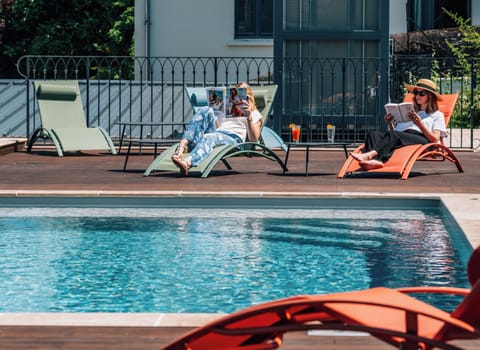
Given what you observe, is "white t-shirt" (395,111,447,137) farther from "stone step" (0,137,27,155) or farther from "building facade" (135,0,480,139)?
"stone step" (0,137,27,155)

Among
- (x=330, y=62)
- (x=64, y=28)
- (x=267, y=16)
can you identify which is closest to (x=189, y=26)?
(x=267, y=16)

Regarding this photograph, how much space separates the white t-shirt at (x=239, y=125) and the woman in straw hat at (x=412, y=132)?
136cm

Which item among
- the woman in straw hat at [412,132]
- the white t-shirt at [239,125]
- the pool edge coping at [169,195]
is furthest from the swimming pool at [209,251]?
the white t-shirt at [239,125]

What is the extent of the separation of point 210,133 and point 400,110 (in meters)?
2.20

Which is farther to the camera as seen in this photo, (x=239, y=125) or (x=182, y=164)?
(x=239, y=125)

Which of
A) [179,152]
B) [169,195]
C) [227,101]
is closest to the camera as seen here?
[169,195]

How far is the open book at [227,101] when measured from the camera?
12.9 metres

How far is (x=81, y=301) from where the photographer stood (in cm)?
642

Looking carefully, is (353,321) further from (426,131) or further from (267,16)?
(267,16)

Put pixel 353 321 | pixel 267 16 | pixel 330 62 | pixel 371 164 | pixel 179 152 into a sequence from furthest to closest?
pixel 267 16 → pixel 330 62 → pixel 179 152 → pixel 371 164 → pixel 353 321

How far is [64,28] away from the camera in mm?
31625

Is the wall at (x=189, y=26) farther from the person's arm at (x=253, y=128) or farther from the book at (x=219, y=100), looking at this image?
the person's arm at (x=253, y=128)

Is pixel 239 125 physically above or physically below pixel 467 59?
below

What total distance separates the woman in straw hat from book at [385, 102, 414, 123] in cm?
6
